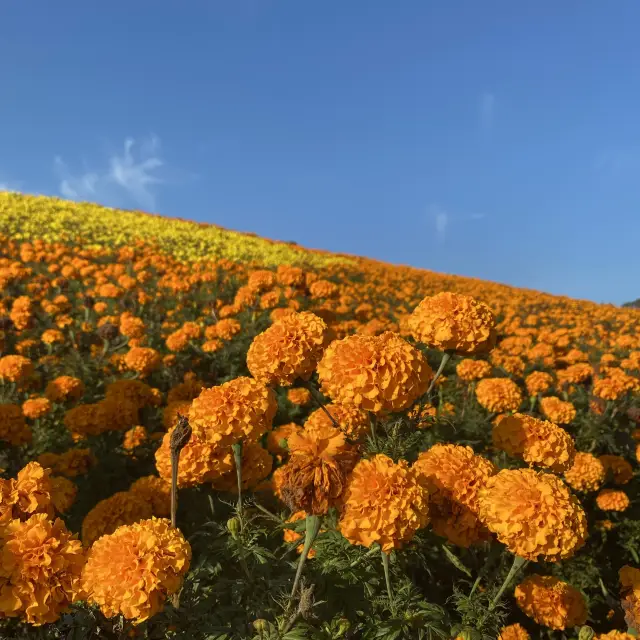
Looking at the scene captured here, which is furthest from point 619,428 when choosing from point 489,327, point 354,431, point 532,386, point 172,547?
point 172,547

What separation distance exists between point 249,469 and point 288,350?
0.81m

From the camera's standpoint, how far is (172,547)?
5.84 feet

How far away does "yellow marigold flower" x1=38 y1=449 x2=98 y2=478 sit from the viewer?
12.1 ft

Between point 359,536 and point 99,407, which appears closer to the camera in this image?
point 359,536

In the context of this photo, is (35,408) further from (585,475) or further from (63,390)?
(585,475)

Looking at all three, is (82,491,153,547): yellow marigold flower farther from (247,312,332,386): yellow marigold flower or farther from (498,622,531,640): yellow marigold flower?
(498,622,531,640): yellow marigold flower

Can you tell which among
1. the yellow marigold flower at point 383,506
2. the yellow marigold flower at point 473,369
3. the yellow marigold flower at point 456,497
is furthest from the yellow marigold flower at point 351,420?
the yellow marigold flower at point 473,369

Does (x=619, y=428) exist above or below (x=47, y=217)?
below

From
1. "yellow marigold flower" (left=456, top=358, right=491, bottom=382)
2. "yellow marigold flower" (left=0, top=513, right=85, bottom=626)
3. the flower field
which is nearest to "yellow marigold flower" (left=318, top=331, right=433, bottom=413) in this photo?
the flower field

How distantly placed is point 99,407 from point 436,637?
3167 millimetres

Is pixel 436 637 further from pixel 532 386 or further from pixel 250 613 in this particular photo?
pixel 532 386

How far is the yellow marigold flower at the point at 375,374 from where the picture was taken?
221 cm

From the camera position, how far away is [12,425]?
3.83 metres

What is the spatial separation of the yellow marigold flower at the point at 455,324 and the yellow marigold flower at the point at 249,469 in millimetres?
1208
